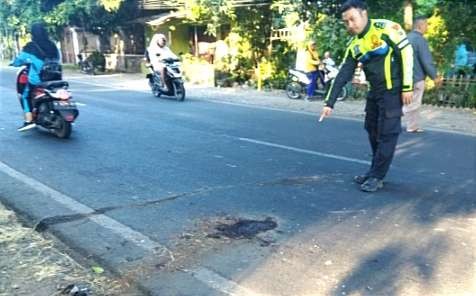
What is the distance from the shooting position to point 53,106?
27.2 ft

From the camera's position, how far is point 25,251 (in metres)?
3.83

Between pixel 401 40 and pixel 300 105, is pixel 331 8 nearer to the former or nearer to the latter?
pixel 300 105

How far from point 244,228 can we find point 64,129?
498 centimetres

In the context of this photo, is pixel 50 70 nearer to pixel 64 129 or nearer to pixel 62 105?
pixel 62 105

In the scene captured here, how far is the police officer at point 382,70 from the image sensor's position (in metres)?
5.09

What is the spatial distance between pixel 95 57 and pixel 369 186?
23.4 metres

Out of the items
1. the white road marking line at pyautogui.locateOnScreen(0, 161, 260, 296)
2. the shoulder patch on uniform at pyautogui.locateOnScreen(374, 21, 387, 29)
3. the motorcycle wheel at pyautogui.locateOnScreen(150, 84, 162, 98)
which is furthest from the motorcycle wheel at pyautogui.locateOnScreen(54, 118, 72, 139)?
the motorcycle wheel at pyautogui.locateOnScreen(150, 84, 162, 98)

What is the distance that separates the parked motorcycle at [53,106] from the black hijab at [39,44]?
39 cm

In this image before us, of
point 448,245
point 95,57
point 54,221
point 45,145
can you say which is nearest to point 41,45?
point 45,145

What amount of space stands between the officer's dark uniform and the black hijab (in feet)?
16.8

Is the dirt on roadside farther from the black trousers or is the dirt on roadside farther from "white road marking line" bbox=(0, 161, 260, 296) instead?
the black trousers

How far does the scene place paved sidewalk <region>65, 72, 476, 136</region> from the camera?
31.6 feet

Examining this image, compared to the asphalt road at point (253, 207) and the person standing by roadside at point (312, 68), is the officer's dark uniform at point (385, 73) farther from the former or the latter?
A: the person standing by roadside at point (312, 68)

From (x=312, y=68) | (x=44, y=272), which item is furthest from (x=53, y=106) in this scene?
(x=312, y=68)
